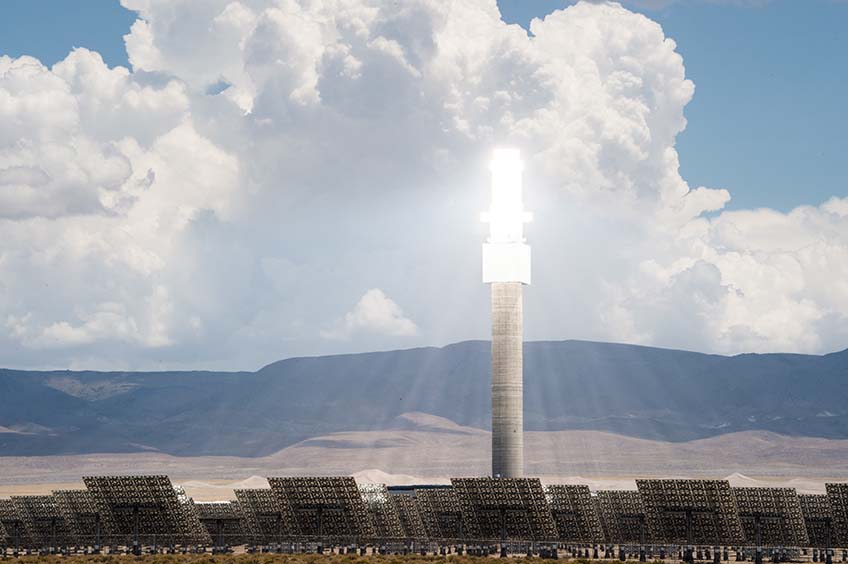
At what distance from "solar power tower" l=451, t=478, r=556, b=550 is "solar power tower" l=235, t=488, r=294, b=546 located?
35.9 ft

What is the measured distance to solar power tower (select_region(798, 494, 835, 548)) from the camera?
9225 cm

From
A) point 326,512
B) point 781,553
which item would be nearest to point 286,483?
point 326,512

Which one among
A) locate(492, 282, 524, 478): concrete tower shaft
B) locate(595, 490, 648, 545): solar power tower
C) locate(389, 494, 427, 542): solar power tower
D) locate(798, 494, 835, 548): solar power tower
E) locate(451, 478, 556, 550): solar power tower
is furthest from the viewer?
locate(492, 282, 524, 478): concrete tower shaft

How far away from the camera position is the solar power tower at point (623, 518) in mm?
91375

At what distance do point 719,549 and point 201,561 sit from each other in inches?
1143

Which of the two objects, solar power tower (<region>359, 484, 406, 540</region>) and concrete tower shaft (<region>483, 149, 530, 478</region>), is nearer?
solar power tower (<region>359, 484, 406, 540</region>)

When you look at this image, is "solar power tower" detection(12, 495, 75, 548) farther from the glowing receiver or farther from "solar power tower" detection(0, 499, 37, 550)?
the glowing receiver

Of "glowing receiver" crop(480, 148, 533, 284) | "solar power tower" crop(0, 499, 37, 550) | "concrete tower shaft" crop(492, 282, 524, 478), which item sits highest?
"glowing receiver" crop(480, 148, 533, 284)

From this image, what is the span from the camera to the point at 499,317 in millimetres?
113625

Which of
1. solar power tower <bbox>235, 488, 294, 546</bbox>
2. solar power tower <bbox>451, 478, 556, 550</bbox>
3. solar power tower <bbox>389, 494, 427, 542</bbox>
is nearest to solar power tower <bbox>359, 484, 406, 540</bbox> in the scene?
solar power tower <bbox>389, 494, 427, 542</bbox>

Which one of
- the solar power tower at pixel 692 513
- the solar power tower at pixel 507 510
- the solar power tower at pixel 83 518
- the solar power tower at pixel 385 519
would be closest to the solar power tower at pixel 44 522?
the solar power tower at pixel 83 518

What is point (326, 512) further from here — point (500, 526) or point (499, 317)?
point (499, 317)

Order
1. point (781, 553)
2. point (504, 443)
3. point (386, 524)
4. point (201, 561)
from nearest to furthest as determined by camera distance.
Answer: point (201, 561) → point (781, 553) → point (386, 524) → point (504, 443)

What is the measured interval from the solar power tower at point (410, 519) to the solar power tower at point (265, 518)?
7.93 meters
